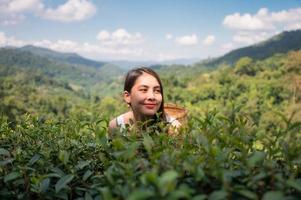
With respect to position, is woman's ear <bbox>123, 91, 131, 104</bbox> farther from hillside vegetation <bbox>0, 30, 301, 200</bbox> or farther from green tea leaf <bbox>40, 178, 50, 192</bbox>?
green tea leaf <bbox>40, 178, 50, 192</bbox>

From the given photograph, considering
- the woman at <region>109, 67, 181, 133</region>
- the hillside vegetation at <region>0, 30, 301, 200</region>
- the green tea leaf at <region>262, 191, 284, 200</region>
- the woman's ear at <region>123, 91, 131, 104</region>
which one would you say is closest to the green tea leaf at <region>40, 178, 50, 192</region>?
the hillside vegetation at <region>0, 30, 301, 200</region>

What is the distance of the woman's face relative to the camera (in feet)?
12.0

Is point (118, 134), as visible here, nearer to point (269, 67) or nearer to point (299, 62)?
point (299, 62)

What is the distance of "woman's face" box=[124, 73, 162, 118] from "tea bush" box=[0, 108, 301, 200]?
1.01 meters

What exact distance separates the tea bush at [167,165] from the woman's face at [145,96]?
1006mm

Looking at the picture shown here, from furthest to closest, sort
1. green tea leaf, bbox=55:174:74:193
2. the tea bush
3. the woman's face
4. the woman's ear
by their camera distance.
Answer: the woman's ear
the woman's face
green tea leaf, bbox=55:174:74:193
the tea bush

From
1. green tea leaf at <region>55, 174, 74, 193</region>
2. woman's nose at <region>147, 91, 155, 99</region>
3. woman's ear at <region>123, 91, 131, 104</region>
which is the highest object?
woman's nose at <region>147, 91, 155, 99</region>

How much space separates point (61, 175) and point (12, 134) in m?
1.02

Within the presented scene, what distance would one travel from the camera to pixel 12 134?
108 inches

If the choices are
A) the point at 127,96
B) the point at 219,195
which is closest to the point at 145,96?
the point at 127,96

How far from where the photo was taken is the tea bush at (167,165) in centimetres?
135

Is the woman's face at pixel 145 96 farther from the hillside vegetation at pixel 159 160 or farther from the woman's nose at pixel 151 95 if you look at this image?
the hillside vegetation at pixel 159 160

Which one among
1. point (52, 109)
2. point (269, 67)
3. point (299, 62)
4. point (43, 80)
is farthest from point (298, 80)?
point (43, 80)

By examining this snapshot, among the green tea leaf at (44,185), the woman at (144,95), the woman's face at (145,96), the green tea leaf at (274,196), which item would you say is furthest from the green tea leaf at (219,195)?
the woman's face at (145,96)
